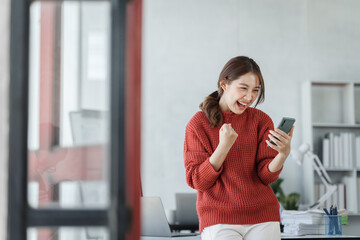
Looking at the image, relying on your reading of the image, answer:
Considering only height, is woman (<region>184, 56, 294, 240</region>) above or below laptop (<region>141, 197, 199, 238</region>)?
above

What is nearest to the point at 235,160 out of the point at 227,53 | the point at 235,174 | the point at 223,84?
the point at 235,174

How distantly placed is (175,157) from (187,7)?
1588mm

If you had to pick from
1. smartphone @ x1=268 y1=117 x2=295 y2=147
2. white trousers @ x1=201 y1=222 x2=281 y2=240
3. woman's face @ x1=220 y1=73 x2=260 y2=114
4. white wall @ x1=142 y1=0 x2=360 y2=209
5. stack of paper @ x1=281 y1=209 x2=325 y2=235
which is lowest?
stack of paper @ x1=281 y1=209 x2=325 y2=235

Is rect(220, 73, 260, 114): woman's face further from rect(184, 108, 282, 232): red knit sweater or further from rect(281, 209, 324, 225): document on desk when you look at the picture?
rect(281, 209, 324, 225): document on desk

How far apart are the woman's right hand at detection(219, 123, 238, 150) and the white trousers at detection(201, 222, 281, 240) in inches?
10.6

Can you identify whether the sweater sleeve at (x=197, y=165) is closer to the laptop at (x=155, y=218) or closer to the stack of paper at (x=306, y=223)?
the laptop at (x=155, y=218)

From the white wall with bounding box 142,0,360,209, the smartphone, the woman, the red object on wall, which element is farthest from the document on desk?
the white wall with bounding box 142,0,360,209

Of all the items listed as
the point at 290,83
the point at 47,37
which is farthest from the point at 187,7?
the point at 47,37

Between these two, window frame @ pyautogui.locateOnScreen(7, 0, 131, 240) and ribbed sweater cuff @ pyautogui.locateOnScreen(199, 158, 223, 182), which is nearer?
window frame @ pyautogui.locateOnScreen(7, 0, 131, 240)

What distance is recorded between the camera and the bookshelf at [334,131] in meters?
5.04

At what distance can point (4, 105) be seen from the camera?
0.97 m

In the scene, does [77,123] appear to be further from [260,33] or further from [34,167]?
[260,33]

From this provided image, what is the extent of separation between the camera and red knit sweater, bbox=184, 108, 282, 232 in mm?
1710

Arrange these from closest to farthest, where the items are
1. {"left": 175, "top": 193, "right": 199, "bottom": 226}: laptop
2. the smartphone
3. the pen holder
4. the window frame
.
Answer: the window frame < the smartphone < the pen holder < {"left": 175, "top": 193, "right": 199, "bottom": 226}: laptop
